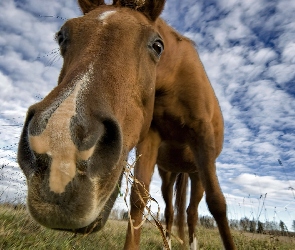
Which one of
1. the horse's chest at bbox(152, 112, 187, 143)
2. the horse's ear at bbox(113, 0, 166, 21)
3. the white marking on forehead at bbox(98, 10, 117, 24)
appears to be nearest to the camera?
the white marking on forehead at bbox(98, 10, 117, 24)

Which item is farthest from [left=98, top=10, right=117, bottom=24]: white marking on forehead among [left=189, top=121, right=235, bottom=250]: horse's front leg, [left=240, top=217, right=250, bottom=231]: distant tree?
[left=240, top=217, right=250, bottom=231]: distant tree

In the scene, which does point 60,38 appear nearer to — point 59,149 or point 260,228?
point 59,149

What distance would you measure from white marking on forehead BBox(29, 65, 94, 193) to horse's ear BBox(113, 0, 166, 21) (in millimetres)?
2112

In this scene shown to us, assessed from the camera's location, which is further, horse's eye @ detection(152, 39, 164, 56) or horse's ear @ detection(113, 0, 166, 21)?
horse's ear @ detection(113, 0, 166, 21)

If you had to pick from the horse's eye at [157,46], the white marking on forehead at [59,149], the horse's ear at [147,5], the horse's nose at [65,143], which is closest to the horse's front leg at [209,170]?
the horse's eye at [157,46]

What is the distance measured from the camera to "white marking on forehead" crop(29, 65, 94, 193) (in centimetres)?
158

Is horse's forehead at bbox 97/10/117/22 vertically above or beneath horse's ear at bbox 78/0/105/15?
beneath

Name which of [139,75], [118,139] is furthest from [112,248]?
[118,139]

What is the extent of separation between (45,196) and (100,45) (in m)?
1.31

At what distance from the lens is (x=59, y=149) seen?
1.60 meters

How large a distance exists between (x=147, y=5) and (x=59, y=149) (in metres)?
2.49

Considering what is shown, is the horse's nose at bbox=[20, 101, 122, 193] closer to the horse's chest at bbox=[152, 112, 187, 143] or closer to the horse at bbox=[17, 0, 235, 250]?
the horse at bbox=[17, 0, 235, 250]

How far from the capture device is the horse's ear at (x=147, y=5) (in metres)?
3.39

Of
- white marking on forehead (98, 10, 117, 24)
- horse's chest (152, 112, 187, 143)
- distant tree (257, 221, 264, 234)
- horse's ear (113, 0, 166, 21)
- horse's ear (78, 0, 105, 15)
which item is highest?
horse's ear (78, 0, 105, 15)
